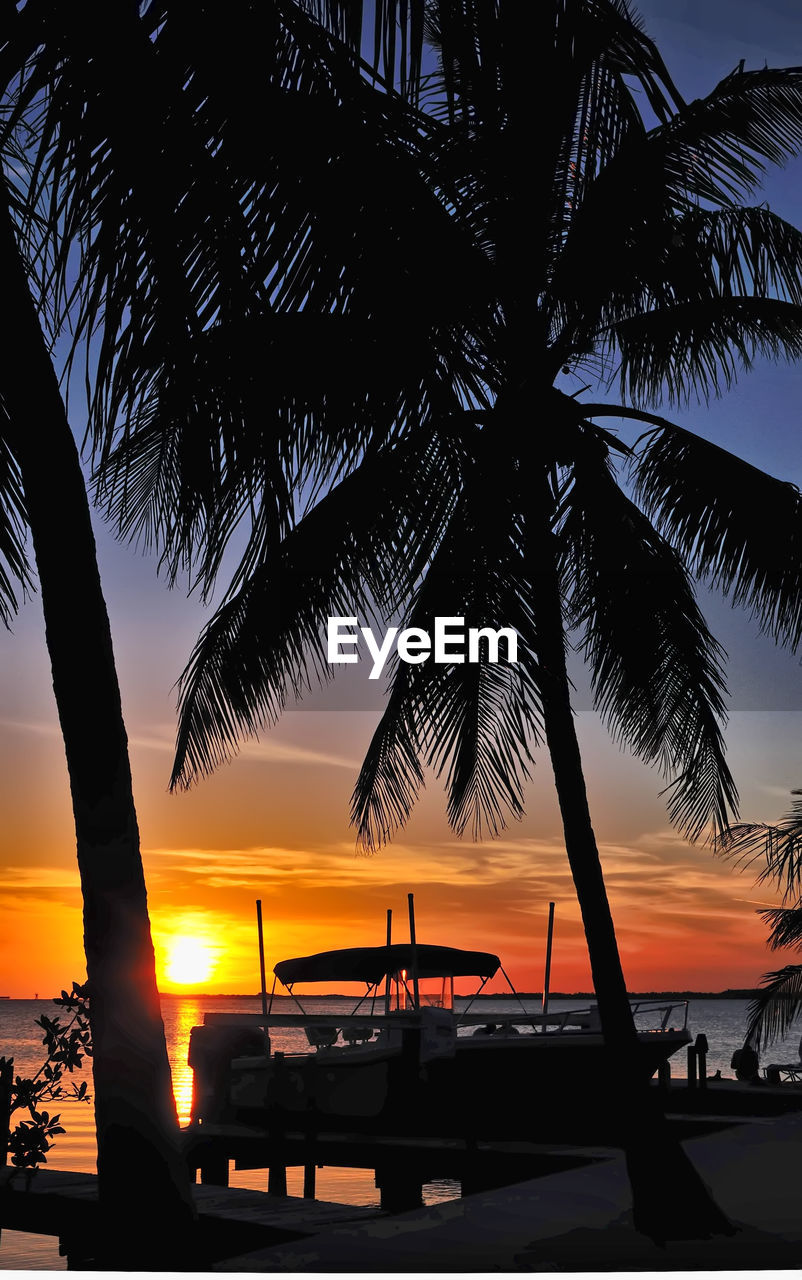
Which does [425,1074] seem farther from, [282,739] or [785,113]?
[785,113]

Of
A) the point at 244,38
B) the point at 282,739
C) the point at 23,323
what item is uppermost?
the point at 244,38

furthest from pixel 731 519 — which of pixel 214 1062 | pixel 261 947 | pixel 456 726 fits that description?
pixel 261 947

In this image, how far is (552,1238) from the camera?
241 inches

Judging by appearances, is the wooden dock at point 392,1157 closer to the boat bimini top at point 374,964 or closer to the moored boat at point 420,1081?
the moored boat at point 420,1081

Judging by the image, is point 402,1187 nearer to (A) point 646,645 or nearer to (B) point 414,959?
(B) point 414,959

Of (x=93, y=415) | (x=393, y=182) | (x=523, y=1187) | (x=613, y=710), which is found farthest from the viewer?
(x=613, y=710)

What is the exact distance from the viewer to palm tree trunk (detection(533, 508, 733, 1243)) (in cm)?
641

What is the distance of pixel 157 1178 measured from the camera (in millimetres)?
3939

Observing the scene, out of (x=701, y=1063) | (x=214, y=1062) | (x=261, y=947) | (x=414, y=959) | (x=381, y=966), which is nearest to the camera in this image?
(x=214, y=1062)

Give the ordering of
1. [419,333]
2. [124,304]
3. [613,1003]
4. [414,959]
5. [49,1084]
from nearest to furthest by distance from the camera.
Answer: [419,333] → [124,304] → [49,1084] → [613,1003] → [414,959]

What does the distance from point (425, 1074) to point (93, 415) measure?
10.9m

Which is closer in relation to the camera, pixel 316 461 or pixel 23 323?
pixel 316 461

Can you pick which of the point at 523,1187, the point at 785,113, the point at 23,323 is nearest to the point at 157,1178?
the point at 23,323

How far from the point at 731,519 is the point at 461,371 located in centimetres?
446
